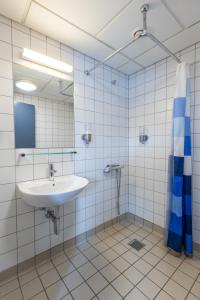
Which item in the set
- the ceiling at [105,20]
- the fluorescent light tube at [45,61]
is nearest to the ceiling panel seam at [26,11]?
the ceiling at [105,20]

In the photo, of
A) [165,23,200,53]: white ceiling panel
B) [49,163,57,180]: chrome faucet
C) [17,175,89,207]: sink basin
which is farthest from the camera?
[49,163,57,180]: chrome faucet

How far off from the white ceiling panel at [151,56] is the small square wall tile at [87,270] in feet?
7.99

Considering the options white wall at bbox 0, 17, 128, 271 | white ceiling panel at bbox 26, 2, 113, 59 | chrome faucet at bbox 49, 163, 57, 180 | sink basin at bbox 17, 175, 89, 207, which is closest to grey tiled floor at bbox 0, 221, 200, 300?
white wall at bbox 0, 17, 128, 271

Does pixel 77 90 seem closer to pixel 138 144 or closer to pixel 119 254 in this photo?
pixel 138 144

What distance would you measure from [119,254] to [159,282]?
465 mm

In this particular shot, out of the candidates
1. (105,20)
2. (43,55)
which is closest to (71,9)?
(105,20)

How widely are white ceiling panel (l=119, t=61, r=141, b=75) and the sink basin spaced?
1.67 m

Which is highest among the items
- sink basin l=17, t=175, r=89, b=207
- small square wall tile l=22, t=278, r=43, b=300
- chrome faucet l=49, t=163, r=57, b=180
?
chrome faucet l=49, t=163, r=57, b=180

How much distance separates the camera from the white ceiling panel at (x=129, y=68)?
2092 mm

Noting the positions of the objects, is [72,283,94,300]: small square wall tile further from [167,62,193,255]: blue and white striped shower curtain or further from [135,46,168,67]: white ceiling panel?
[135,46,168,67]: white ceiling panel

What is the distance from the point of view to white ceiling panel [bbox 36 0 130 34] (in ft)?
3.92

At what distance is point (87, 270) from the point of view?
1.47 m

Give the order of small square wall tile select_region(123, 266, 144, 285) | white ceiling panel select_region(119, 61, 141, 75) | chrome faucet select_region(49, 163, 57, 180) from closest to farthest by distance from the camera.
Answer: small square wall tile select_region(123, 266, 144, 285), chrome faucet select_region(49, 163, 57, 180), white ceiling panel select_region(119, 61, 141, 75)

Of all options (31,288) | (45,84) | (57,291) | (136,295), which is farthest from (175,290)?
(45,84)
